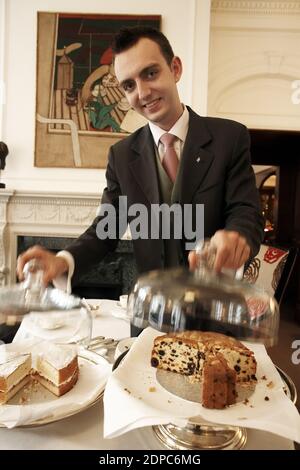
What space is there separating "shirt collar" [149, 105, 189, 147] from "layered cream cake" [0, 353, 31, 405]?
2.42ft

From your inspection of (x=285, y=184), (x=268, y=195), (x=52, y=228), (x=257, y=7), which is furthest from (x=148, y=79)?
(x=268, y=195)

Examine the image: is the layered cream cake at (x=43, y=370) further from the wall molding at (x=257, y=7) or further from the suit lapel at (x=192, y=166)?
the wall molding at (x=257, y=7)

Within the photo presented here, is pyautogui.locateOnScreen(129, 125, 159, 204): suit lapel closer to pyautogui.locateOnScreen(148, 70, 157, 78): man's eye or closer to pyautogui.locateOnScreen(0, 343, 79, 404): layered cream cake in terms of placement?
pyautogui.locateOnScreen(148, 70, 157, 78): man's eye

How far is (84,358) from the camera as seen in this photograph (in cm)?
77

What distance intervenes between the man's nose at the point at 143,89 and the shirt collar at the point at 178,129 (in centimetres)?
15

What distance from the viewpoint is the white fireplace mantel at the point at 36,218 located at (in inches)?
110

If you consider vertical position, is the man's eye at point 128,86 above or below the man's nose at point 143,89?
above

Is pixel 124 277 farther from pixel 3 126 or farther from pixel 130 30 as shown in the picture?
pixel 130 30

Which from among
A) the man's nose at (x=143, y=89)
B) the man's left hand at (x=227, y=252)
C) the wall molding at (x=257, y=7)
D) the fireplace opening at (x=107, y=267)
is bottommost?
the fireplace opening at (x=107, y=267)

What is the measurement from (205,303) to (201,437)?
0.71 ft

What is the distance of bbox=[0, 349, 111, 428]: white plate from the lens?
1.82 ft

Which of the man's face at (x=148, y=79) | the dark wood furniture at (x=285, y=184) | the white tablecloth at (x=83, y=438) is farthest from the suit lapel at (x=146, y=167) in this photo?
the dark wood furniture at (x=285, y=184)

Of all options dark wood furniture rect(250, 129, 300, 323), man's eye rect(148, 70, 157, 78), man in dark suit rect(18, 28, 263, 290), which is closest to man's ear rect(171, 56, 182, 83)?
man in dark suit rect(18, 28, 263, 290)

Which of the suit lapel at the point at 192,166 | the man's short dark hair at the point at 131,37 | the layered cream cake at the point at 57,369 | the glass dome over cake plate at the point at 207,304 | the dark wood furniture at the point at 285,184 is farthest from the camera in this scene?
the dark wood furniture at the point at 285,184
